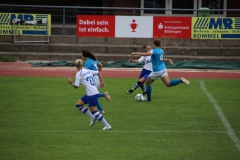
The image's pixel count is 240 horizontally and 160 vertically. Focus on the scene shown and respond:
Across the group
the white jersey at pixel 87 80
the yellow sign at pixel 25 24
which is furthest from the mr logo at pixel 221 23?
the white jersey at pixel 87 80

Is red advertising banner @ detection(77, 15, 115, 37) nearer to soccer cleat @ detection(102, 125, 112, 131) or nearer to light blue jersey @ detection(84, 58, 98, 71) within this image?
light blue jersey @ detection(84, 58, 98, 71)

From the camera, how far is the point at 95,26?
27.0 m

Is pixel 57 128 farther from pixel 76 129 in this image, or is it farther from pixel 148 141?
pixel 148 141

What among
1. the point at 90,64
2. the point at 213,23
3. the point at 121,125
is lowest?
the point at 121,125

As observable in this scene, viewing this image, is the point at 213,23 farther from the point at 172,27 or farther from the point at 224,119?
the point at 224,119

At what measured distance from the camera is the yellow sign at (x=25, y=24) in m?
26.6

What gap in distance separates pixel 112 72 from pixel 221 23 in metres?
6.69

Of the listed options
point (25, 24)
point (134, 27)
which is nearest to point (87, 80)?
point (134, 27)

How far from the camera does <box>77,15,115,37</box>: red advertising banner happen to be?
26.9m

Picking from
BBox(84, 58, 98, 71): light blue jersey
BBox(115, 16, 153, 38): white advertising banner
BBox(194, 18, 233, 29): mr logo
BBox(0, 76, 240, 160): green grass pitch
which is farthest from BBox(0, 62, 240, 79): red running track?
BBox(84, 58, 98, 71): light blue jersey

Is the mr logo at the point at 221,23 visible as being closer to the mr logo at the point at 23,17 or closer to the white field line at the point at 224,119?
the white field line at the point at 224,119

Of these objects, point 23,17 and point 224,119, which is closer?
point 224,119

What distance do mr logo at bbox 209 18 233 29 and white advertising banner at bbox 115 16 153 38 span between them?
9.36 feet

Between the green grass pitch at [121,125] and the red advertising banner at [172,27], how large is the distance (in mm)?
6911
